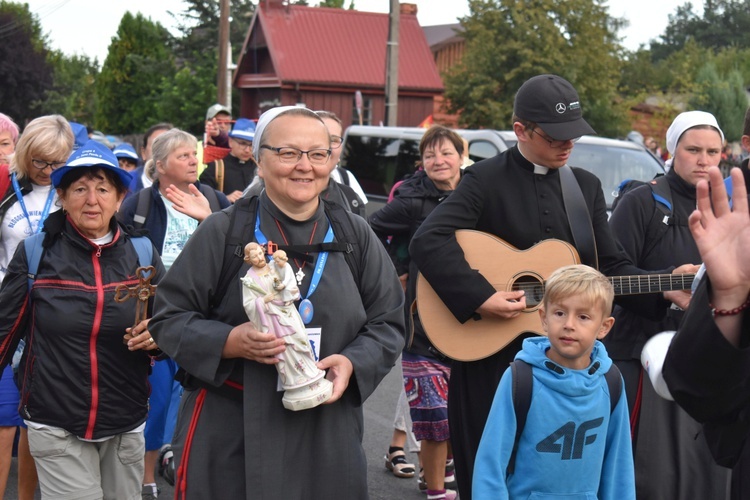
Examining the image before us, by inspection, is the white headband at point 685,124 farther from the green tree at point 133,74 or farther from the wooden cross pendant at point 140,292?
the green tree at point 133,74

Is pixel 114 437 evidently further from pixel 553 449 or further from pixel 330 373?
pixel 553 449

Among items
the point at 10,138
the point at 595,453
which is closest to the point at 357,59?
the point at 10,138

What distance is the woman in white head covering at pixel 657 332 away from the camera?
493cm

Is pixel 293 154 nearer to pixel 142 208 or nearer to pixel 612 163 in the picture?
pixel 142 208

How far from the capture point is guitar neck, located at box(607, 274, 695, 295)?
15.1ft

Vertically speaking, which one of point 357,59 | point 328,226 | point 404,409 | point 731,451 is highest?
point 357,59

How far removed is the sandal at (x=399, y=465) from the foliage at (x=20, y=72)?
5433 cm

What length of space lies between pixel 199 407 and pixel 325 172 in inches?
35.5

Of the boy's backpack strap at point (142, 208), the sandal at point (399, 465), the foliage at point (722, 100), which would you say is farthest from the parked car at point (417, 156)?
the foliage at point (722, 100)

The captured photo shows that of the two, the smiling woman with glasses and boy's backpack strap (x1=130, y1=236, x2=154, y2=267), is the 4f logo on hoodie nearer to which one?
boy's backpack strap (x1=130, y1=236, x2=154, y2=267)

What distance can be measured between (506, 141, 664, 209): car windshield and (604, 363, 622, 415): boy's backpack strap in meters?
7.22

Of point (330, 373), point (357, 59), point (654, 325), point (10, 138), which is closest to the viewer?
point (330, 373)

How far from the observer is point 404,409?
6535 millimetres

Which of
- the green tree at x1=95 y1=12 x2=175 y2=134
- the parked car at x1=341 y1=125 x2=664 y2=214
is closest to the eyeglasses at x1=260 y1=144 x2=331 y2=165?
the parked car at x1=341 y1=125 x2=664 y2=214
